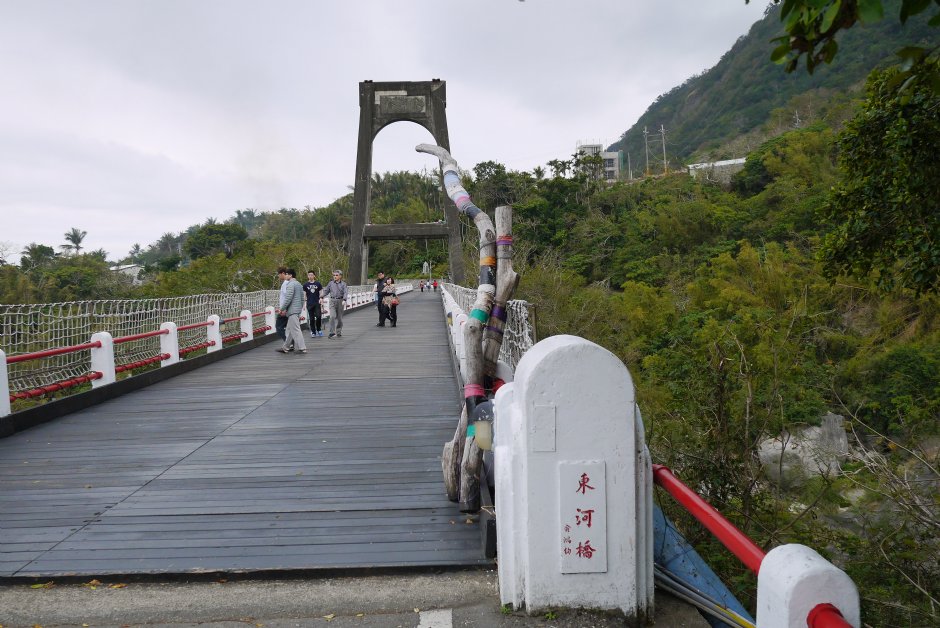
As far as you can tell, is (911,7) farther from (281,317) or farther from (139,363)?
(281,317)

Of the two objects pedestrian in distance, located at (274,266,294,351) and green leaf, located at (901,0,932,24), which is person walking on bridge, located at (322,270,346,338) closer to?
pedestrian in distance, located at (274,266,294,351)

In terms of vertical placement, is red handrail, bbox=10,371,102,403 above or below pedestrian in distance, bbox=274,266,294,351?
below

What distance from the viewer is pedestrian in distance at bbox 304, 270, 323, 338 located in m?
13.9

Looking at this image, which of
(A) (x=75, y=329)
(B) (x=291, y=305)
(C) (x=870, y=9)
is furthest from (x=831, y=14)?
(B) (x=291, y=305)

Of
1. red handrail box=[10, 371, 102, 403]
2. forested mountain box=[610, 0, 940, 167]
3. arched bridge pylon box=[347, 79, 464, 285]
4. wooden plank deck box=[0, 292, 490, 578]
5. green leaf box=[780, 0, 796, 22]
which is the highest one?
forested mountain box=[610, 0, 940, 167]

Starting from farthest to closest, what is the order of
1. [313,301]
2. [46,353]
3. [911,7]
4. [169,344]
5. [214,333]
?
1. [313,301]
2. [214,333]
3. [169,344]
4. [46,353]
5. [911,7]

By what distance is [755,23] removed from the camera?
11431 centimetres

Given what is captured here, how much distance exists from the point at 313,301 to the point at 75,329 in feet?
20.7

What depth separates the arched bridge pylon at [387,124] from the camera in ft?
139

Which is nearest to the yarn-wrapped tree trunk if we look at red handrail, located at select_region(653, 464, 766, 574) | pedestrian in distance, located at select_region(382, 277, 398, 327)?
red handrail, located at select_region(653, 464, 766, 574)

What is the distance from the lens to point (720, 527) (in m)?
2.13

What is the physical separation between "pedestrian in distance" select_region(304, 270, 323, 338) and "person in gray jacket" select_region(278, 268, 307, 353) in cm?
152

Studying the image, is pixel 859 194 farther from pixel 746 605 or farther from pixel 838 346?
pixel 838 346

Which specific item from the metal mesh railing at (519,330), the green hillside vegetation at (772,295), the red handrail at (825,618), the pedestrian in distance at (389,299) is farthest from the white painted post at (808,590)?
the pedestrian in distance at (389,299)
